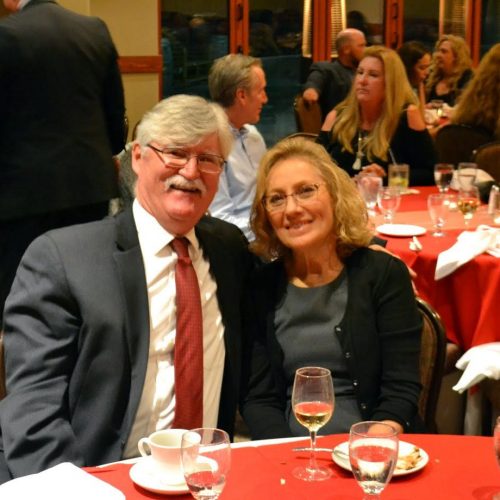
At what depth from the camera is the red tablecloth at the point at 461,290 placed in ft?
11.2

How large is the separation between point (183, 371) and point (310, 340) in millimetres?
416

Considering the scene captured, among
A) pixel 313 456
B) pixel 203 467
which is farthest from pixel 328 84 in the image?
pixel 203 467

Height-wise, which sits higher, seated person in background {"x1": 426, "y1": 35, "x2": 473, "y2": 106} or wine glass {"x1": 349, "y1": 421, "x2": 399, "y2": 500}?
seated person in background {"x1": 426, "y1": 35, "x2": 473, "y2": 106}

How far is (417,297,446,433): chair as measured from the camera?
99.3 inches

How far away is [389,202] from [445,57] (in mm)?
5976

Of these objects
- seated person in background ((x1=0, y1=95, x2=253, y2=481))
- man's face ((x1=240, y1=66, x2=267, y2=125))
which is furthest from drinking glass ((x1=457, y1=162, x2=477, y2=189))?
seated person in background ((x1=0, y1=95, x2=253, y2=481))

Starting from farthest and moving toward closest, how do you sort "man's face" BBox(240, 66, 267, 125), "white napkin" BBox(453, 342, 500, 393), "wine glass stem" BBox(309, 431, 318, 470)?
"man's face" BBox(240, 66, 267, 125), "white napkin" BBox(453, 342, 500, 393), "wine glass stem" BBox(309, 431, 318, 470)

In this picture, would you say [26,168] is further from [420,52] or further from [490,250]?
[420,52]

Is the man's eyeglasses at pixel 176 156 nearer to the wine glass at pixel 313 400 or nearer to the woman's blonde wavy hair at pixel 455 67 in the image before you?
the wine glass at pixel 313 400

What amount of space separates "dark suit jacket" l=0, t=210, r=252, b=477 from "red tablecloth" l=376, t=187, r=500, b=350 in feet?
5.46

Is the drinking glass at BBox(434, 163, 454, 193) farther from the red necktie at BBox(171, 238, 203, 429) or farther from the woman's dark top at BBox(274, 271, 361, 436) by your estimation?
the red necktie at BBox(171, 238, 203, 429)

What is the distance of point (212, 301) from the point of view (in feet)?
7.55

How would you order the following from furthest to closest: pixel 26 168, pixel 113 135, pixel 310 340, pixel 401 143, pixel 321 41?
pixel 321 41 < pixel 401 143 < pixel 113 135 < pixel 26 168 < pixel 310 340

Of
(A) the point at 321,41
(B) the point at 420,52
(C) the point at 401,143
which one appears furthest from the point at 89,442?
(A) the point at 321,41
